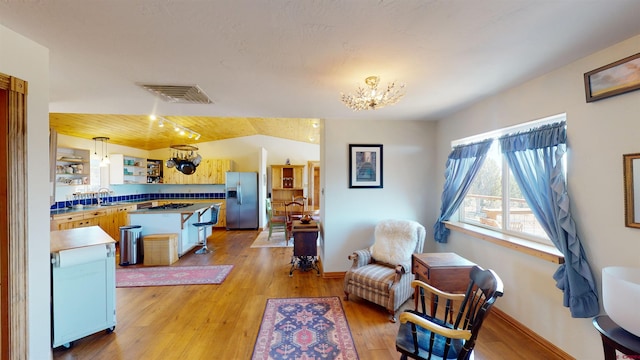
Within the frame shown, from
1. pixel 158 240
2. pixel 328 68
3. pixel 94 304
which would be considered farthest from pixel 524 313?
pixel 158 240

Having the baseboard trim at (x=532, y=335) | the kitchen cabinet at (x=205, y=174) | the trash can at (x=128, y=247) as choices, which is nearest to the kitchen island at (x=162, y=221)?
the trash can at (x=128, y=247)

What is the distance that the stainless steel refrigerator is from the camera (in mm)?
6953

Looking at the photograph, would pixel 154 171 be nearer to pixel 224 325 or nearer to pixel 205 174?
pixel 205 174

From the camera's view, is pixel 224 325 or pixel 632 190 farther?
pixel 224 325

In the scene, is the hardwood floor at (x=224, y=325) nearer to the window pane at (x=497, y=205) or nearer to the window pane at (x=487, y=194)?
the window pane at (x=497, y=205)

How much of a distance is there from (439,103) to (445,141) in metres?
0.86

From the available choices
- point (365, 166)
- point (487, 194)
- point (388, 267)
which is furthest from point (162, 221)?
point (487, 194)

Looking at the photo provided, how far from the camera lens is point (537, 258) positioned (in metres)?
2.12

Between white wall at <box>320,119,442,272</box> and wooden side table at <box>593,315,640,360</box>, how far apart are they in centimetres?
239

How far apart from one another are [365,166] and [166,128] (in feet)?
16.2

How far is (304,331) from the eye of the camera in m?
2.27

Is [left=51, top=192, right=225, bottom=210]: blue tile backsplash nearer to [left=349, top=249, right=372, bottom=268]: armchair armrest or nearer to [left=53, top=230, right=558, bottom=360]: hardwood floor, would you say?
[left=53, top=230, right=558, bottom=360]: hardwood floor

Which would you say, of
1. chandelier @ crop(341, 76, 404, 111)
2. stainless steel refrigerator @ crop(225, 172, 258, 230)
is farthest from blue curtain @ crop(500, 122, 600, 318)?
stainless steel refrigerator @ crop(225, 172, 258, 230)

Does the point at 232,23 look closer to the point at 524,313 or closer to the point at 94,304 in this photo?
the point at 94,304
